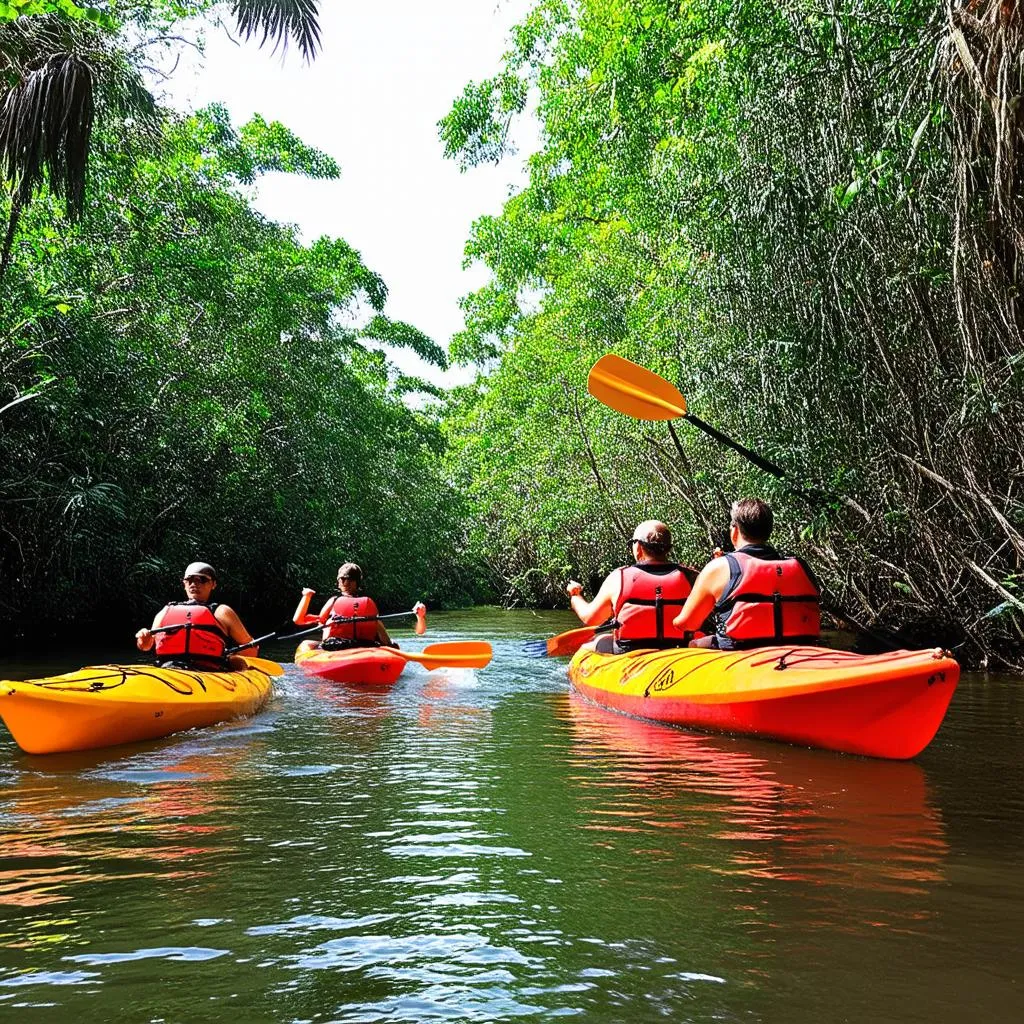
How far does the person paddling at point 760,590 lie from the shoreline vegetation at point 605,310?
1.64 metres

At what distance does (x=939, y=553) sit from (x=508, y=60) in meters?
9.86

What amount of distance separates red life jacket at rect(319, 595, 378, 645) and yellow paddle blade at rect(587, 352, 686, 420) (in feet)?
10.4

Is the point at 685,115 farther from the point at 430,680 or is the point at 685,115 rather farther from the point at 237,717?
the point at 237,717

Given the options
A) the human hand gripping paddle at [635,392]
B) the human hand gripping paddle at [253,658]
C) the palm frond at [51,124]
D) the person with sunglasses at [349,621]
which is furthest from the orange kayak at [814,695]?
the palm frond at [51,124]

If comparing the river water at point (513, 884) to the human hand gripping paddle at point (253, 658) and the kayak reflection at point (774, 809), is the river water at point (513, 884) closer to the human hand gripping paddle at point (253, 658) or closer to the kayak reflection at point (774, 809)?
the kayak reflection at point (774, 809)

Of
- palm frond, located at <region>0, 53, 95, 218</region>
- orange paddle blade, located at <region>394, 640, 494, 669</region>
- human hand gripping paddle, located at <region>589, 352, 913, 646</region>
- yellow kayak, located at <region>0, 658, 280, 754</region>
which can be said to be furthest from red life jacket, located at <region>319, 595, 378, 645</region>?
palm frond, located at <region>0, 53, 95, 218</region>

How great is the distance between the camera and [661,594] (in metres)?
6.69

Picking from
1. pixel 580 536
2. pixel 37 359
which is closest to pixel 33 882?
pixel 37 359

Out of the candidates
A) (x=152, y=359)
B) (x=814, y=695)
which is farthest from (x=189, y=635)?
(x=152, y=359)

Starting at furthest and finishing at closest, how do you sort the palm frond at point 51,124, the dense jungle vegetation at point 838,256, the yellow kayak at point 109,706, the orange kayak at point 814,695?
the palm frond at point 51,124, the dense jungle vegetation at point 838,256, the yellow kayak at point 109,706, the orange kayak at point 814,695

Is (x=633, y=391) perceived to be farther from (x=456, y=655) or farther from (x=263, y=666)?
(x=263, y=666)

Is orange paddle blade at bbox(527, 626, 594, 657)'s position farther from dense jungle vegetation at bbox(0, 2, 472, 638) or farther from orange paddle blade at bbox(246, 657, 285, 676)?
dense jungle vegetation at bbox(0, 2, 472, 638)

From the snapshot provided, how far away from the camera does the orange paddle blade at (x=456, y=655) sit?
8.43 meters

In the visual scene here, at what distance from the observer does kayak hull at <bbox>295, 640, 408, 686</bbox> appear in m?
8.26
